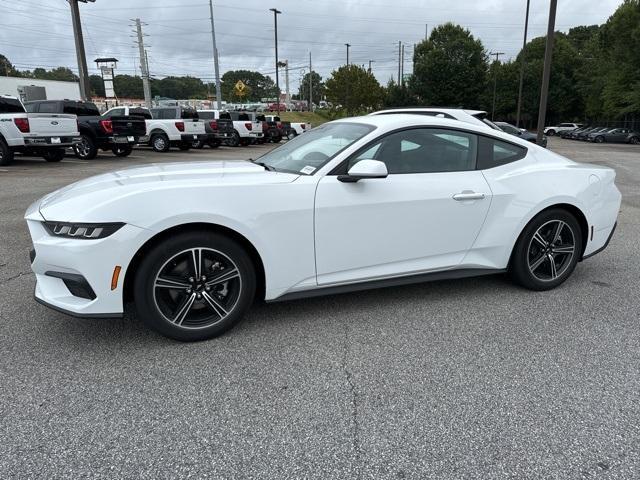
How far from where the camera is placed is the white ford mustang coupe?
2.94 m

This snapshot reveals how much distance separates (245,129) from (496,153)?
22.9 m

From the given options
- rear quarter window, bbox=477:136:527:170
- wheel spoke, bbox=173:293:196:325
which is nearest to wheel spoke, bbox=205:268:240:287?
wheel spoke, bbox=173:293:196:325

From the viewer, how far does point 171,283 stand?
121 inches

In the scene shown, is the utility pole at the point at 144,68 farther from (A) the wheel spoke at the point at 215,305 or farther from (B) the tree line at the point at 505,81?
(A) the wheel spoke at the point at 215,305

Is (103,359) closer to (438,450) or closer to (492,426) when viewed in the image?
(438,450)

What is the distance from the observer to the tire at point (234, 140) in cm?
2430

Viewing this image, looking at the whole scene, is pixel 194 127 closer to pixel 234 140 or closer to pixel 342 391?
pixel 234 140

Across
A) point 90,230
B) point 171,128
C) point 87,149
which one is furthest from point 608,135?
point 90,230

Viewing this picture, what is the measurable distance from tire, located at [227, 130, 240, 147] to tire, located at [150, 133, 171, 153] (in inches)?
179

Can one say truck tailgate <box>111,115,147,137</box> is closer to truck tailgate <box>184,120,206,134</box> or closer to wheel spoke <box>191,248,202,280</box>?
truck tailgate <box>184,120,206,134</box>

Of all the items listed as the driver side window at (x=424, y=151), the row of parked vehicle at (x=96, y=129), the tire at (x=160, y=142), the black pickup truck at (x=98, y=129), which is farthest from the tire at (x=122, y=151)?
the driver side window at (x=424, y=151)

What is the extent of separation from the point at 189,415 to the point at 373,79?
60.9m

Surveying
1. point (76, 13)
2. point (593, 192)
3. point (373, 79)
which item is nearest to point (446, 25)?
point (373, 79)

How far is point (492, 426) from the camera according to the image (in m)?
2.38
